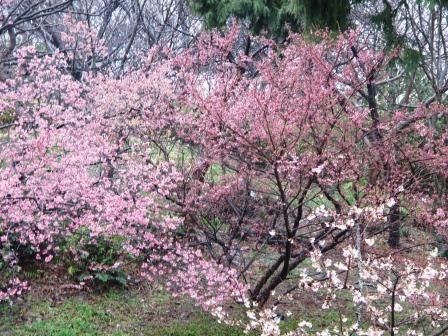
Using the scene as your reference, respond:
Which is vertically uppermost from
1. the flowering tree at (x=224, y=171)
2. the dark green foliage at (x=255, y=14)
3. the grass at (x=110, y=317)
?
the dark green foliage at (x=255, y=14)

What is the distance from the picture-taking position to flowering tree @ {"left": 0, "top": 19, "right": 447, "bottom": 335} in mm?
5770

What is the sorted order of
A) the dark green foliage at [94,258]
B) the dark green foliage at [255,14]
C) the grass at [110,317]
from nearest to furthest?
the grass at [110,317] → the dark green foliage at [94,258] → the dark green foliage at [255,14]

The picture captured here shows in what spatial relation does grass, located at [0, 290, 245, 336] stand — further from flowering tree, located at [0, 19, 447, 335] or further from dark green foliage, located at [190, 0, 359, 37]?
dark green foliage, located at [190, 0, 359, 37]

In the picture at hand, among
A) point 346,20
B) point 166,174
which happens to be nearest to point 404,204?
point 346,20

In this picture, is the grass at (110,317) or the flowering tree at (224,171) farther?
the grass at (110,317)

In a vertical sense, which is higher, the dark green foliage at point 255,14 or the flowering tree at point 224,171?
the dark green foliage at point 255,14

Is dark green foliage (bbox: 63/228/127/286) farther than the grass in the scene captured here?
Yes

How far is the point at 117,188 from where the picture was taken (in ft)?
23.2

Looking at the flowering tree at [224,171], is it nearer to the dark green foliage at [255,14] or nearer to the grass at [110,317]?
the grass at [110,317]

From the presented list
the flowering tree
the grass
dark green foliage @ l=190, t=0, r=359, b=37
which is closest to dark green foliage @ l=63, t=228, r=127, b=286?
the flowering tree

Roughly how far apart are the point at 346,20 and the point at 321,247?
2894mm

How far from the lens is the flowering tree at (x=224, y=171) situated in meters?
5.77

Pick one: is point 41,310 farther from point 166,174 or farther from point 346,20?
point 346,20

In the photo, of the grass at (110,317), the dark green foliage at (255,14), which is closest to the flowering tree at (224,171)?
the grass at (110,317)
